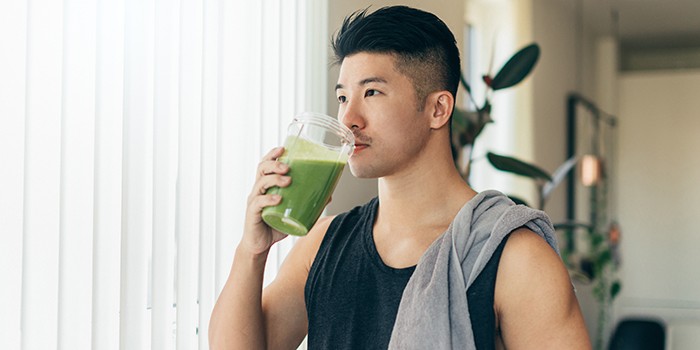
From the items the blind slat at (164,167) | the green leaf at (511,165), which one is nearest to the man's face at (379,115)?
the blind slat at (164,167)

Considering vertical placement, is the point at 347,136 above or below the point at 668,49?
below

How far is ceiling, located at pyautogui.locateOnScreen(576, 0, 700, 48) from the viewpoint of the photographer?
17.9 feet

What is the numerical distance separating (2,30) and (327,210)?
1030mm

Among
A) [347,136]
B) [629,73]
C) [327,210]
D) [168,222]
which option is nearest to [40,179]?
[168,222]

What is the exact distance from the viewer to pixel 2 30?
111 centimetres

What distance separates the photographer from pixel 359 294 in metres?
1.32

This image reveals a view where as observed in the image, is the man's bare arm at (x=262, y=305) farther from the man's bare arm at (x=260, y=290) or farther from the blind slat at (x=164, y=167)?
the blind slat at (x=164, y=167)

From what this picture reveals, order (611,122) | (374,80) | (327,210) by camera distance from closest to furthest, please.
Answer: (374,80)
(327,210)
(611,122)

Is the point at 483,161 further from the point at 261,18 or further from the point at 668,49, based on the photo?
the point at 668,49

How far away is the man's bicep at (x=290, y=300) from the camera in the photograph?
1434mm

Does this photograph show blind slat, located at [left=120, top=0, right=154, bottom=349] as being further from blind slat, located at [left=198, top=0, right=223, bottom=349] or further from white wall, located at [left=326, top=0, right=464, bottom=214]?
white wall, located at [left=326, top=0, right=464, bottom=214]

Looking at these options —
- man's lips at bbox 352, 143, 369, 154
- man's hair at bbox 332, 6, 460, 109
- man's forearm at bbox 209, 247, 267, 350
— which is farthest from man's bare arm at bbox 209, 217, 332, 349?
man's hair at bbox 332, 6, 460, 109

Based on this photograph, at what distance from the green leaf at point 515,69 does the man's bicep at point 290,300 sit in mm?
1256

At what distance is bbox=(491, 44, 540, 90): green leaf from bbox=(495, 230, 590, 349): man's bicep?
1.43 metres
